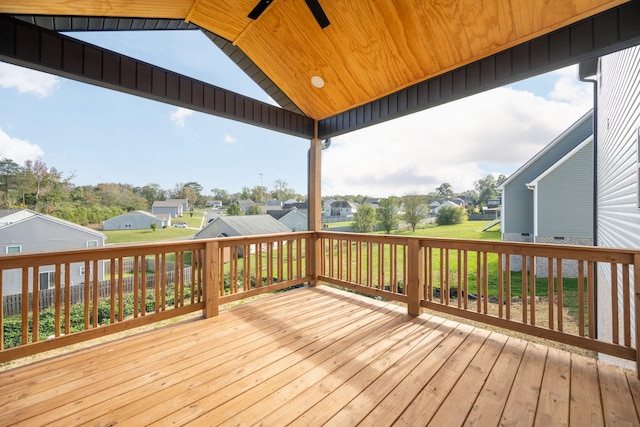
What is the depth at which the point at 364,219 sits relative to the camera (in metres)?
4.12

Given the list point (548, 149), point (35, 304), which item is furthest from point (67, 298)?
point (548, 149)

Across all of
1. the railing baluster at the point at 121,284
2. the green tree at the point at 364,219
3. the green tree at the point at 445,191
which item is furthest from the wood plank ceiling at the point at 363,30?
the railing baluster at the point at 121,284

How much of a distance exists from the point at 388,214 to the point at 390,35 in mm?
2266

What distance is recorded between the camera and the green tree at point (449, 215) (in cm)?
347

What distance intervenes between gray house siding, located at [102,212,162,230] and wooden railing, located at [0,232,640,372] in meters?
0.23

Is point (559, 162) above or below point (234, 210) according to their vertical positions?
above

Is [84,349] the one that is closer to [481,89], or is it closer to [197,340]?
[197,340]

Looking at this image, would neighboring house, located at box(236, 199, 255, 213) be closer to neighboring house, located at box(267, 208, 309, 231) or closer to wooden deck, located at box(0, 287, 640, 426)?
neighboring house, located at box(267, 208, 309, 231)

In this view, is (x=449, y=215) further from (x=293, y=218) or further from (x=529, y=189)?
(x=293, y=218)

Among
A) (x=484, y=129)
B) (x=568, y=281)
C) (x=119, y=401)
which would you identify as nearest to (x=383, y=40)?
(x=484, y=129)

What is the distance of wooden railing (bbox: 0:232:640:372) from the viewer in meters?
2.18

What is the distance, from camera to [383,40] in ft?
9.13

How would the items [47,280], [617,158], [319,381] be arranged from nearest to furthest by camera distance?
1. [319,381]
2. [47,280]
3. [617,158]

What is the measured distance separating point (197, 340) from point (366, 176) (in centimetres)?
412
